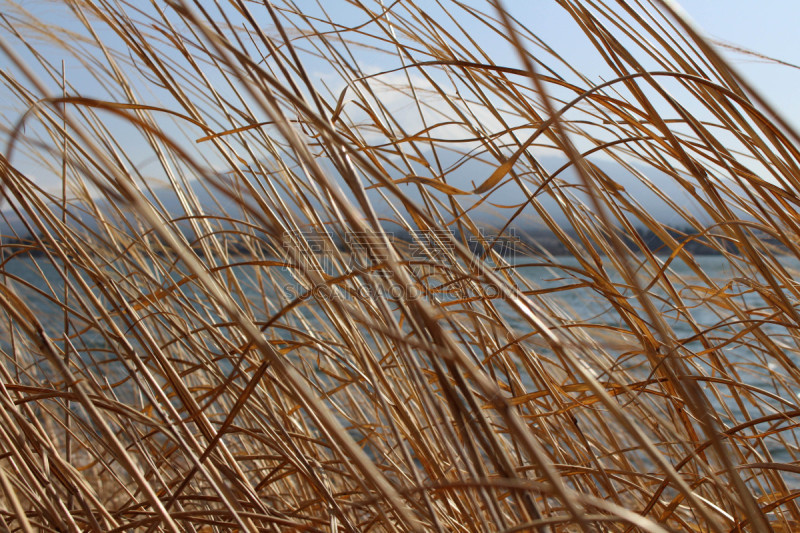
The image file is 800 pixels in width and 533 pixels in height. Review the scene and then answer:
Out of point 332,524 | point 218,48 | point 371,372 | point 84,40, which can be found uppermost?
point 84,40

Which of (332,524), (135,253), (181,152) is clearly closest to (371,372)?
(332,524)

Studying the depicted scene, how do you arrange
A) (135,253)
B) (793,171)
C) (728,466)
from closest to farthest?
(728,466), (793,171), (135,253)

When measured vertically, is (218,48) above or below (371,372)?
above

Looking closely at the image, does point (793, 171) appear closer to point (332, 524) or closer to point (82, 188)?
point (332, 524)

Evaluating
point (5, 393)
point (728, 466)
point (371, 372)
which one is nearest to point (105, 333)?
point (5, 393)

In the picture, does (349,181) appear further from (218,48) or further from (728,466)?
(728,466)

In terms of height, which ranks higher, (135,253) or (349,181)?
(135,253)

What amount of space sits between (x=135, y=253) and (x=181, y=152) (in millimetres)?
695

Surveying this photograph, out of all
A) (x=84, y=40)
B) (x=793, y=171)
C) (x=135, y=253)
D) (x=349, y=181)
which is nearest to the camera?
(x=349, y=181)

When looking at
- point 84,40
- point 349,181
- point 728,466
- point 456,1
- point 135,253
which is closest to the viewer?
point 728,466

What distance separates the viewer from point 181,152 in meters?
0.20

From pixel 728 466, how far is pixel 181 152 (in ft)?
0.73

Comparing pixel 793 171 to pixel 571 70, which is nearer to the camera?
pixel 793 171

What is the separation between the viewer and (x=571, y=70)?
57 centimetres
